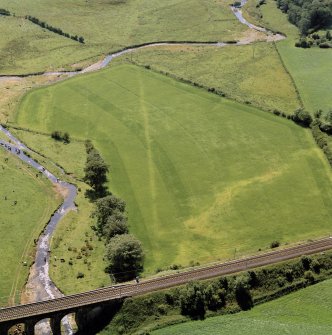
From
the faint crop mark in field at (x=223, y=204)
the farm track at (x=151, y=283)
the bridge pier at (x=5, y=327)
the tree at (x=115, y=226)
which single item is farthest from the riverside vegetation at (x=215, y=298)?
the faint crop mark in field at (x=223, y=204)

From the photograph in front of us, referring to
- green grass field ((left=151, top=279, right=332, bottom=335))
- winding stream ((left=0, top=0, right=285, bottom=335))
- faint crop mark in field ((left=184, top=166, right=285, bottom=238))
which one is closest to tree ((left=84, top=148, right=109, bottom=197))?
winding stream ((left=0, top=0, right=285, bottom=335))

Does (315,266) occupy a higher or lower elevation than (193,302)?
higher

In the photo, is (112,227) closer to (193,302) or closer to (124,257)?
(124,257)

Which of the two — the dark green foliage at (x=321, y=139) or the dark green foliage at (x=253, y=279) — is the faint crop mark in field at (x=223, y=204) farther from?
the dark green foliage at (x=253, y=279)

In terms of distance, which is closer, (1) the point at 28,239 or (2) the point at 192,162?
(1) the point at 28,239

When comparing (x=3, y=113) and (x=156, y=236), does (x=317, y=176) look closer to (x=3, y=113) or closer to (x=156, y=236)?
(x=156, y=236)

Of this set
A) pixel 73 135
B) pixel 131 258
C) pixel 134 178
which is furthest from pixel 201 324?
pixel 73 135

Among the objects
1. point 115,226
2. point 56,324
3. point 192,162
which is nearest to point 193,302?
point 56,324
